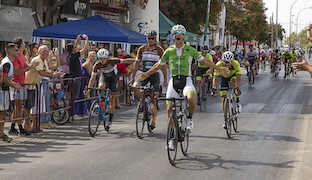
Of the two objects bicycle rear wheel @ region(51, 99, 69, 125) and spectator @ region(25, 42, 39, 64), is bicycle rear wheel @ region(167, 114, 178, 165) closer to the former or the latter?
bicycle rear wheel @ region(51, 99, 69, 125)

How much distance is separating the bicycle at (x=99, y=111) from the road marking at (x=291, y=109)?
21.0 feet

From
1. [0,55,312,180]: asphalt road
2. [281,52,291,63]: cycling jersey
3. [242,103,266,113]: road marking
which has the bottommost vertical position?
[0,55,312,180]: asphalt road

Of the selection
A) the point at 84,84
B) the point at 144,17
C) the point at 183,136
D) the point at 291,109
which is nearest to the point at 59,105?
the point at 84,84

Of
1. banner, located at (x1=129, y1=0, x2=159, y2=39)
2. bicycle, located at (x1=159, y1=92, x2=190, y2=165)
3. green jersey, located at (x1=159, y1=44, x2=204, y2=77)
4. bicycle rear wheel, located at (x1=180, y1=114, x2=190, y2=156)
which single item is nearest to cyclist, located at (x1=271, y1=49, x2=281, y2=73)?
banner, located at (x1=129, y1=0, x2=159, y2=39)

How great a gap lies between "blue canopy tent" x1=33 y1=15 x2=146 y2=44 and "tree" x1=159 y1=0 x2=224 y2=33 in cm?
1133

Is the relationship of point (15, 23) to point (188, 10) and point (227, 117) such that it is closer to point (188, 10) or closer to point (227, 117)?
point (227, 117)

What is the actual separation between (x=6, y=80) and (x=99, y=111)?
2.16 meters

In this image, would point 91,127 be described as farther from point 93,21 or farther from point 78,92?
point 93,21

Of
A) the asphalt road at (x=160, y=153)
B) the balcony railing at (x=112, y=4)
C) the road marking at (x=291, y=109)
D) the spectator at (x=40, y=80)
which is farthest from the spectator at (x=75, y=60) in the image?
the balcony railing at (x=112, y=4)

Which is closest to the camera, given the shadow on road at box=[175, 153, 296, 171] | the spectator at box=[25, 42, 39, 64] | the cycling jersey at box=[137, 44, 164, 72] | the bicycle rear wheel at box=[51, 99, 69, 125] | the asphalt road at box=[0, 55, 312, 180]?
the asphalt road at box=[0, 55, 312, 180]

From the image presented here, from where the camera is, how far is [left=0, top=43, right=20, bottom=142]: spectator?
993cm

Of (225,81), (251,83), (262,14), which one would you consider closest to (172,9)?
(251,83)

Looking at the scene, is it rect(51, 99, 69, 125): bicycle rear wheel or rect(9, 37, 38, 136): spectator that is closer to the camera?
rect(9, 37, 38, 136): spectator

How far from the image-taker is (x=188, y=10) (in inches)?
1212
